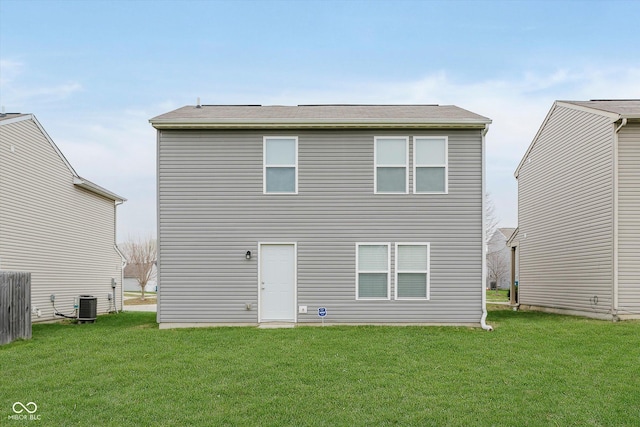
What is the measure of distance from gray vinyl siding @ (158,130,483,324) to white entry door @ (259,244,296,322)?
16cm

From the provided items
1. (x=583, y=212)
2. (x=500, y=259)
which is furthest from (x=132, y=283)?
(x=583, y=212)

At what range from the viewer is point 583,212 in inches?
527

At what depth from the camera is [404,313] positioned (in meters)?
11.1

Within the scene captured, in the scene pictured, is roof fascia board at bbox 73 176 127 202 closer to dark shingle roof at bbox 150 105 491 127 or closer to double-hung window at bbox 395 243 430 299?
dark shingle roof at bbox 150 105 491 127

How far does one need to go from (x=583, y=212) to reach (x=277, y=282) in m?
8.45

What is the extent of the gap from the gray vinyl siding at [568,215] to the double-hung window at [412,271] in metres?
4.59

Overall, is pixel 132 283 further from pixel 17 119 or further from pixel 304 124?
pixel 304 124

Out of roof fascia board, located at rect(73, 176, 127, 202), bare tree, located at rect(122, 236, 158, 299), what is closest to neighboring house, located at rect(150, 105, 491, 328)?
roof fascia board, located at rect(73, 176, 127, 202)

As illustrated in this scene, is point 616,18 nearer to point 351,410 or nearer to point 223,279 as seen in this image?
point 223,279

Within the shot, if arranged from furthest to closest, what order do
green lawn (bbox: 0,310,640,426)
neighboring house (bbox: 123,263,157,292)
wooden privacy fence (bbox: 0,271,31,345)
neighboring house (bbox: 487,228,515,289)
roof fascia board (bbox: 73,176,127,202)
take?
neighboring house (bbox: 123,263,157,292)
neighboring house (bbox: 487,228,515,289)
roof fascia board (bbox: 73,176,127,202)
wooden privacy fence (bbox: 0,271,31,345)
green lawn (bbox: 0,310,640,426)

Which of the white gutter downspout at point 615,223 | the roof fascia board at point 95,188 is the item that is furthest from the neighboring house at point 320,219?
the roof fascia board at point 95,188

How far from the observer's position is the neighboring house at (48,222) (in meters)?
12.8

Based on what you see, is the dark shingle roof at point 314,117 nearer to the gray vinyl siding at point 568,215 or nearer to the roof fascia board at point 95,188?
the gray vinyl siding at point 568,215

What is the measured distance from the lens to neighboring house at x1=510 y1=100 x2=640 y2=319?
1175 cm
